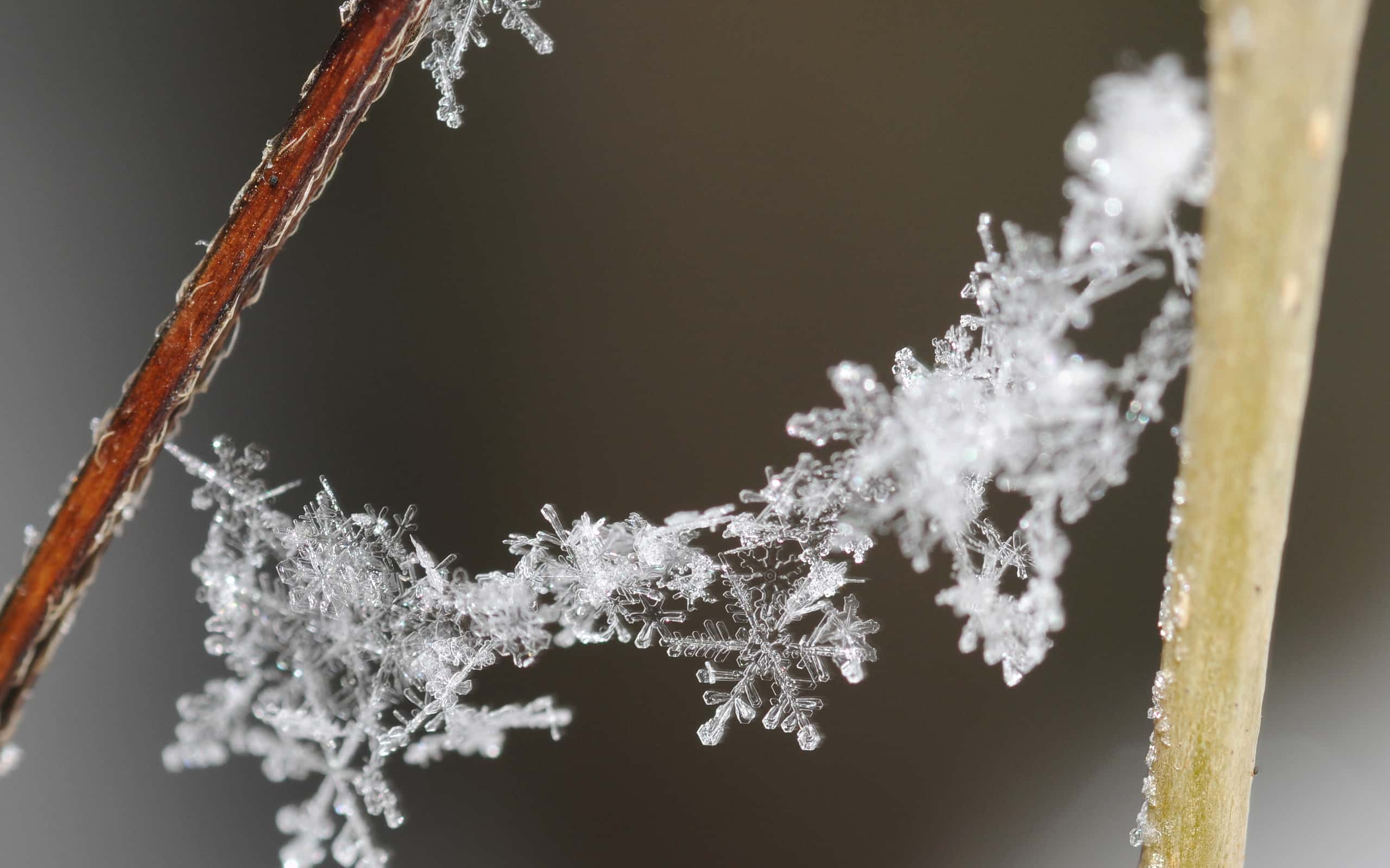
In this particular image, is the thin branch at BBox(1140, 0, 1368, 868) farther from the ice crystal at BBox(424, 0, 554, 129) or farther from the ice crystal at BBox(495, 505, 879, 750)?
the ice crystal at BBox(424, 0, 554, 129)

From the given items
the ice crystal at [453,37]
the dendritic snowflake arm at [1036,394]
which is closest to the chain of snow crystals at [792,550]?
the dendritic snowflake arm at [1036,394]

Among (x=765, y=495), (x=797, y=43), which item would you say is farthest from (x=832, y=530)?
(x=797, y=43)

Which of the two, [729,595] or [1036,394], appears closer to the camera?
[1036,394]

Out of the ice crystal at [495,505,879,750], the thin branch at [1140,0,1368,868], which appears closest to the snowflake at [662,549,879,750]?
the ice crystal at [495,505,879,750]

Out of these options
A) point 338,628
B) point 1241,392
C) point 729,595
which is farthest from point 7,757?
point 1241,392

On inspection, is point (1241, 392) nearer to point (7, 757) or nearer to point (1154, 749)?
point (1154, 749)

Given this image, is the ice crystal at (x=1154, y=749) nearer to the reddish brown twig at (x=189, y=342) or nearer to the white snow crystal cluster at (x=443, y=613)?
the white snow crystal cluster at (x=443, y=613)

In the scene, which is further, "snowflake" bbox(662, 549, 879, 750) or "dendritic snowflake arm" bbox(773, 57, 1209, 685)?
"snowflake" bbox(662, 549, 879, 750)
